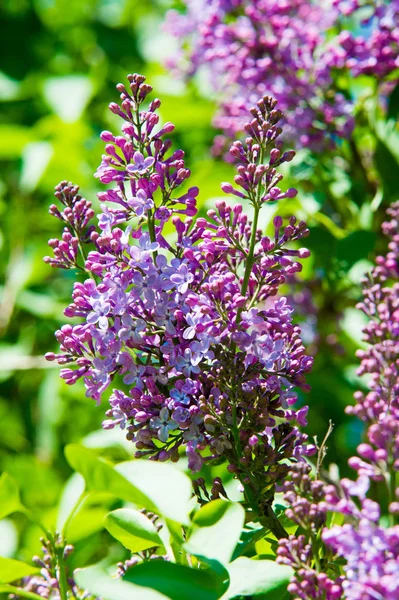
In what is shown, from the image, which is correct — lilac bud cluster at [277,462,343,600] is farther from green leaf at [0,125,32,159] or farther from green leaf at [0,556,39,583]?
green leaf at [0,125,32,159]

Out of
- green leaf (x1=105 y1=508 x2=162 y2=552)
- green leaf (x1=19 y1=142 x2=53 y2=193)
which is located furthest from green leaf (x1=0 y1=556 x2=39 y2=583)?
green leaf (x1=19 y1=142 x2=53 y2=193)

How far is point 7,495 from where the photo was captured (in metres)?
1.15

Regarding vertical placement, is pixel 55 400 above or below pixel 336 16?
below

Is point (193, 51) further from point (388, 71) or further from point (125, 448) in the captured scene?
point (125, 448)

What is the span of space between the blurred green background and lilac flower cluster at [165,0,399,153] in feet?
0.34

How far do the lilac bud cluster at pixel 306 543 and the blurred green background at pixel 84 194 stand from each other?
826 millimetres

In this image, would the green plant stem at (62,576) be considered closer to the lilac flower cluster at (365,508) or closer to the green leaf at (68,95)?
the lilac flower cluster at (365,508)

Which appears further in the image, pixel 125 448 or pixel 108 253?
pixel 125 448

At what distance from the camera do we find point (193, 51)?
240 centimetres

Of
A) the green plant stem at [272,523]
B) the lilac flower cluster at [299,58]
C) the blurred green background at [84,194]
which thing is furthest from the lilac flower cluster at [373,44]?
the green plant stem at [272,523]

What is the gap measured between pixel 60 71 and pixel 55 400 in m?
1.34

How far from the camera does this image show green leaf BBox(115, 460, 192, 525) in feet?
2.84

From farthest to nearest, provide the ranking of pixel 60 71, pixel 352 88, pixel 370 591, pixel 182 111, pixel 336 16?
pixel 60 71 < pixel 182 111 < pixel 352 88 < pixel 336 16 < pixel 370 591

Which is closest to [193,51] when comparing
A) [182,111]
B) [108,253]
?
[182,111]
